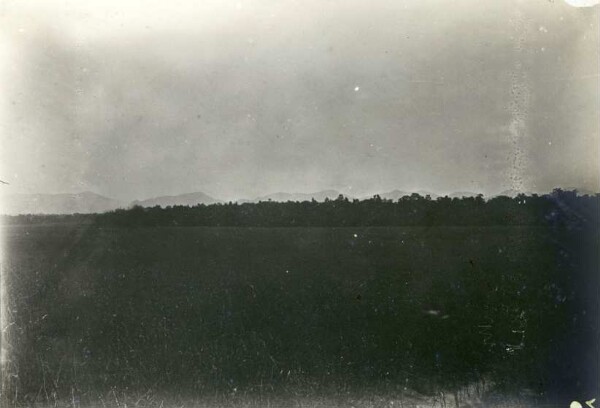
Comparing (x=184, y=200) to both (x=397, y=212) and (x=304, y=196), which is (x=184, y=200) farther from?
(x=397, y=212)

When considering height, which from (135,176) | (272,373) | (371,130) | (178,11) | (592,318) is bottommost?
(272,373)

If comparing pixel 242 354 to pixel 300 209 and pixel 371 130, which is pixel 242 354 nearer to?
pixel 300 209

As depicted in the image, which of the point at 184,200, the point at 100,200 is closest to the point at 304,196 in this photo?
the point at 184,200

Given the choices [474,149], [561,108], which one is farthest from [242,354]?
[561,108]

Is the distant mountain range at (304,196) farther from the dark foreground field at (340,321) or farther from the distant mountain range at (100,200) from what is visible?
the dark foreground field at (340,321)

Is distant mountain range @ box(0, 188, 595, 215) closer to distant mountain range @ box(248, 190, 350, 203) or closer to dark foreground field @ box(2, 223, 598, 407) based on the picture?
distant mountain range @ box(248, 190, 350, 203)

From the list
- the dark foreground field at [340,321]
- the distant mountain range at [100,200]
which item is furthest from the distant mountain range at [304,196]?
the dark foreground field at [340,321]
